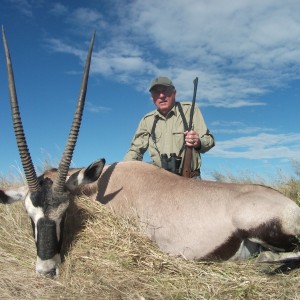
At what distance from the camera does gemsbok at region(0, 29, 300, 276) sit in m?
4.23

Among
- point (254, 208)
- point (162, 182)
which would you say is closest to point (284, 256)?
point (254, 208)

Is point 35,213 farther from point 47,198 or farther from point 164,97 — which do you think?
point 164,97

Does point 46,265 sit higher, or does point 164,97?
point 164,97

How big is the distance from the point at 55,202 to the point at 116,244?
77cm

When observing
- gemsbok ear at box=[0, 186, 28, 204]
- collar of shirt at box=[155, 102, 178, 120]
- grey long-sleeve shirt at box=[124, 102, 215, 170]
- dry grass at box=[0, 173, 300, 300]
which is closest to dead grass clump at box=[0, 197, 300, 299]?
dry grass at box=[0, 173, 300, 300]

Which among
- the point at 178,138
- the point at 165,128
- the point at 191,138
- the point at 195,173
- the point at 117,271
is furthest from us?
the point at 165,128

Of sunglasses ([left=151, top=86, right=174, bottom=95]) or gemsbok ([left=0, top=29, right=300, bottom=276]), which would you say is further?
sunglasses ([left=151, top=86, right=174, bottom=95])

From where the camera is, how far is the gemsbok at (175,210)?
166 inches

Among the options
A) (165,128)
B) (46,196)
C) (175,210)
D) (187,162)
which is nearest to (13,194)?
(46,196)

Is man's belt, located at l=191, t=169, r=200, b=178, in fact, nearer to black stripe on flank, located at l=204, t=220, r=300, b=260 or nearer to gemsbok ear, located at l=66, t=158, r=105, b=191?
gemsbok ear, located at l=66, t=158, r=105, b=191

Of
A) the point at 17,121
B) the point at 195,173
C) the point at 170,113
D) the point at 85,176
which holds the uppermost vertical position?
the point at 170,113

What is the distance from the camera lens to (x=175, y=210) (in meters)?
4.70

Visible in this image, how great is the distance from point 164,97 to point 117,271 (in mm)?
4022

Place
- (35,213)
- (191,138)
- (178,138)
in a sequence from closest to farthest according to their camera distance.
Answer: (35,213), (191,138), (178,138)
